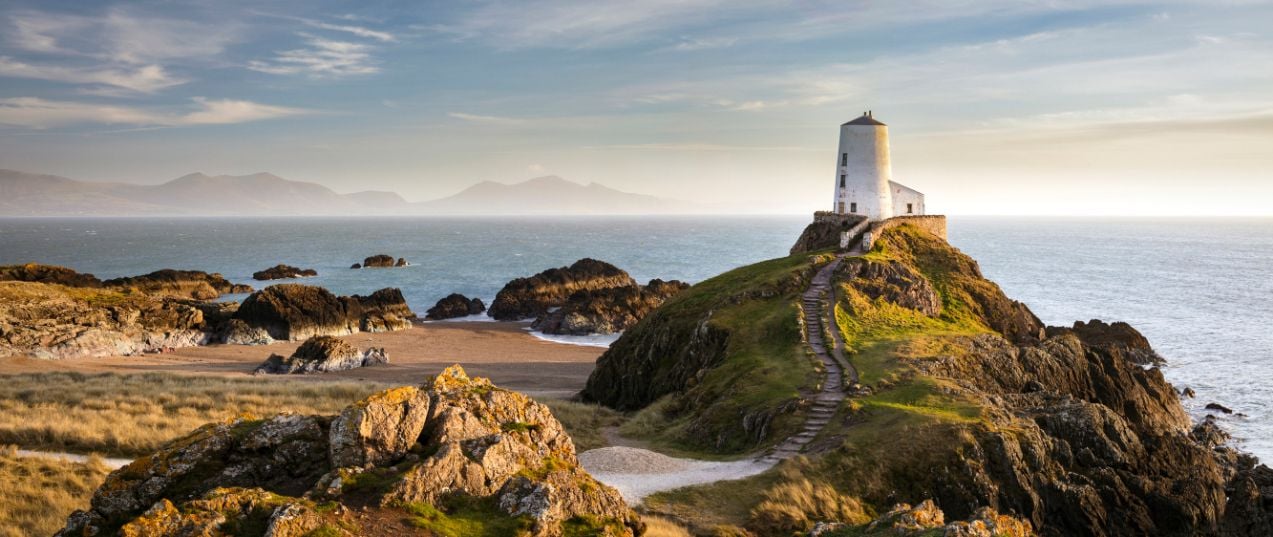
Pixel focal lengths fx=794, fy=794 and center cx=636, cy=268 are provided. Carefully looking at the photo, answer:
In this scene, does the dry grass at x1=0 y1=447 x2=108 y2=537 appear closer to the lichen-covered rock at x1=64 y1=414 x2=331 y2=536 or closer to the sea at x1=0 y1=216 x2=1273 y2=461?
the lichen-covered rock at x1=64 y1=414 x2=331 y2=536

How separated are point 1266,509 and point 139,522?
30801 millimetres

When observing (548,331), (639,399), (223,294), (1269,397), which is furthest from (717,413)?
(223,294)

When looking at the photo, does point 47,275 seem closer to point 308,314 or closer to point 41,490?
point 308,314

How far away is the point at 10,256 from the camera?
150500mm

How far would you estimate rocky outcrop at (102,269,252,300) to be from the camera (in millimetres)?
86875

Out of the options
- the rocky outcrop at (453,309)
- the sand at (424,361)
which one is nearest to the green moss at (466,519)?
the sand at (424,361)

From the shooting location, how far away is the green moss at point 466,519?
1229 centimetres

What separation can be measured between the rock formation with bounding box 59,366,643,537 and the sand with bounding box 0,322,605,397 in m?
26.3

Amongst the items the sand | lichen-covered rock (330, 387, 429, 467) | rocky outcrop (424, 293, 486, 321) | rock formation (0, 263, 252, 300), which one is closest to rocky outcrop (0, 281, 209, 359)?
the sand

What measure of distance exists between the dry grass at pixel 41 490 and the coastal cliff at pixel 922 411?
12.8m

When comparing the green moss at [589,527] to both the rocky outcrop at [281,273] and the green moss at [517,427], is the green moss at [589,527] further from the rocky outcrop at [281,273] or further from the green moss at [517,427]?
the rocky outcrop at [281,273]

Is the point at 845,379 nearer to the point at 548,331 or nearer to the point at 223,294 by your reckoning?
the point at 548,331

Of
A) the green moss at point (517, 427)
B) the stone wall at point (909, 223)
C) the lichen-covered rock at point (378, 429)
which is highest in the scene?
the stone wall at point (909, 223)

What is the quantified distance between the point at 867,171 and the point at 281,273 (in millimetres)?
95239
